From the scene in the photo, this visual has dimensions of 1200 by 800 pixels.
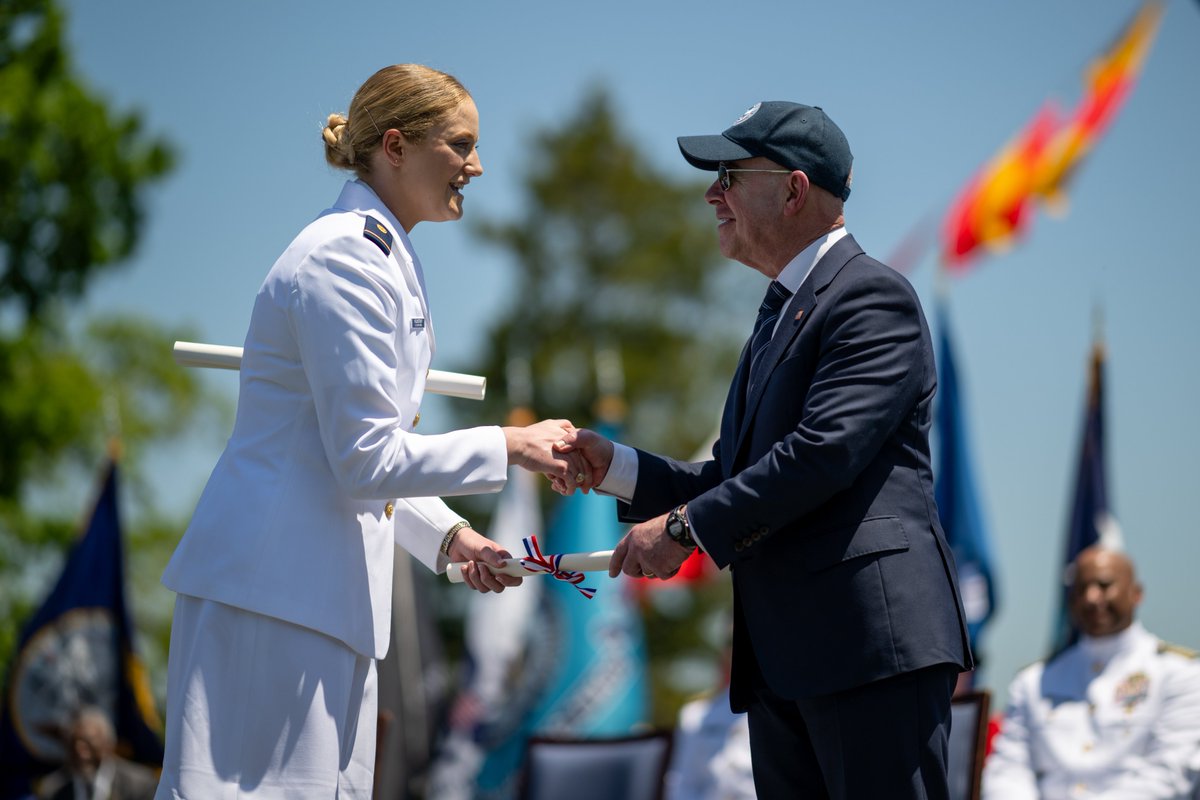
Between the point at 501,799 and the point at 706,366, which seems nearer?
the point at 501,799

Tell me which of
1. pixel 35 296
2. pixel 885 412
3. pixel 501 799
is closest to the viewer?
pixel 885 412

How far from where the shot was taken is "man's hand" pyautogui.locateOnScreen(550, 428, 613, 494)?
3.06 meters

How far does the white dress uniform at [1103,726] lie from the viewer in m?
5.05

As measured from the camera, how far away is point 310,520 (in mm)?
2516

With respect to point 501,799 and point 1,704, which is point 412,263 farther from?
point 501,799

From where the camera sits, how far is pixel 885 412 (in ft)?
8.62

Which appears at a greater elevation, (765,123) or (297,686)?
(765,123)

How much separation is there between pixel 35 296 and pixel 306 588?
13.1 meters

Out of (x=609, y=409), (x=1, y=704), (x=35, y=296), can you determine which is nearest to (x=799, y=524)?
(x=1, y=704)

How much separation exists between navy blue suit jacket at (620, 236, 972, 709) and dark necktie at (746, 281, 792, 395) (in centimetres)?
9

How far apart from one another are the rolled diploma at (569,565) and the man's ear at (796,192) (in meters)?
0.84

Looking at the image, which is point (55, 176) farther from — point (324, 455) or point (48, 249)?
point (324, 455)

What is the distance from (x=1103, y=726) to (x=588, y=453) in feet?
10.3

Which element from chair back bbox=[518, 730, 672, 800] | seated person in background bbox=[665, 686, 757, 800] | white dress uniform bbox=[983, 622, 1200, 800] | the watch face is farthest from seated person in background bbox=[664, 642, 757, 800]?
the watch face
